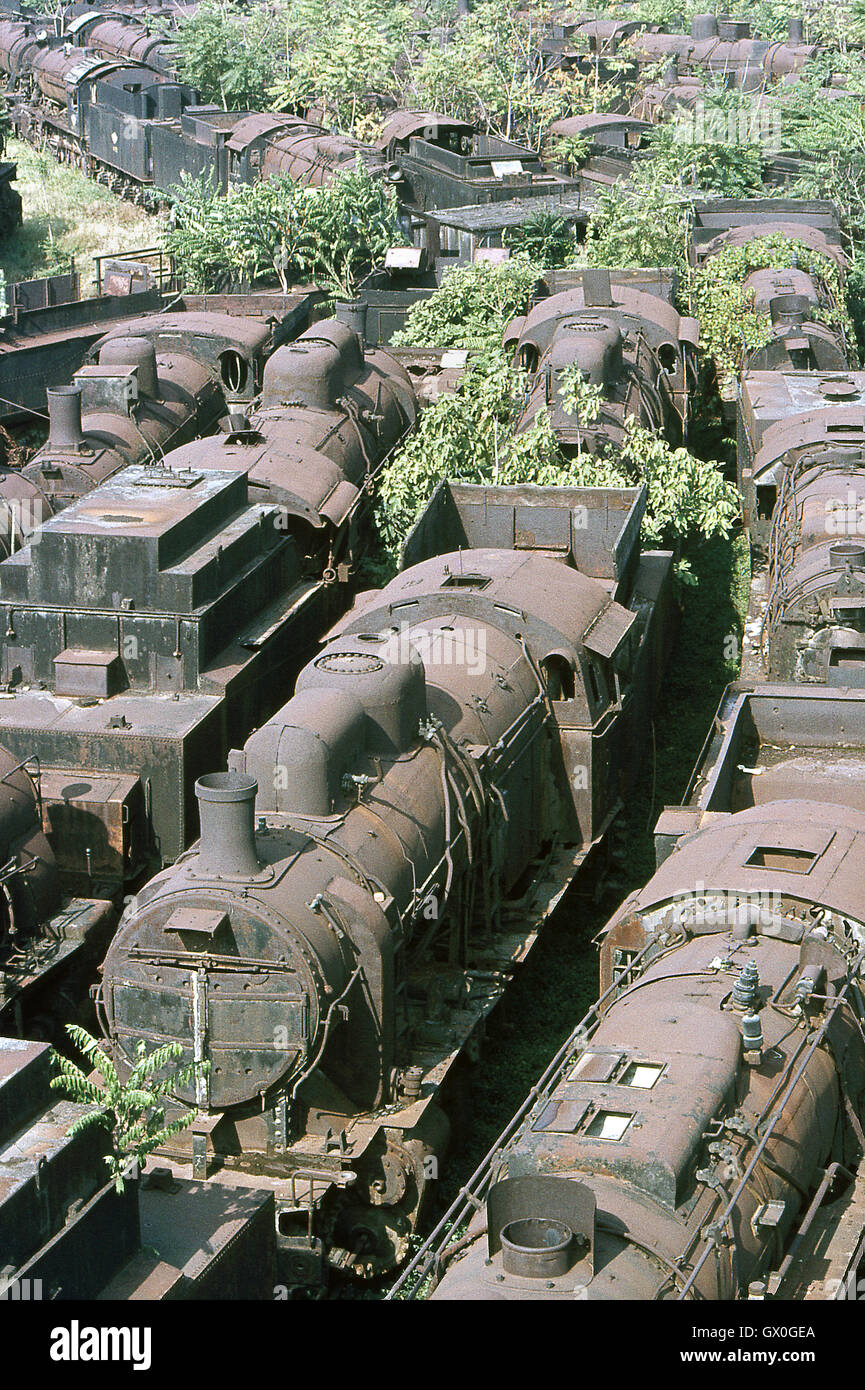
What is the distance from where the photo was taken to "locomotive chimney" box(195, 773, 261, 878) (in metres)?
13.4

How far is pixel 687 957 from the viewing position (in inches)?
487

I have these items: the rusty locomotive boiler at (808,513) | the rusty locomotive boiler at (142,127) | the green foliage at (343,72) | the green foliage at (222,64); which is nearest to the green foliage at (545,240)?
the rusty locomotive boiler at (142,127)

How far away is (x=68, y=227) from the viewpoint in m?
52.5

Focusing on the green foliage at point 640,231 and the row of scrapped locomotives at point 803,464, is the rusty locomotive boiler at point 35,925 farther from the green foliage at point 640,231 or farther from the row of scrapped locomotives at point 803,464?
the green foliage at point 640,231

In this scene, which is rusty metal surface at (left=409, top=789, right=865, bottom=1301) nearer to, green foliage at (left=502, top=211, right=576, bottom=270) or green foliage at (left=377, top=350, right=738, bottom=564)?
green foliage at (left=377, top=350, right=738, bottom=564)

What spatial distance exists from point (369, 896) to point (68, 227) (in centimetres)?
4248

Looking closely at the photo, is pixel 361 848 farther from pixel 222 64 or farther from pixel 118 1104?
pixel 222 64

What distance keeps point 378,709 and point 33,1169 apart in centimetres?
577

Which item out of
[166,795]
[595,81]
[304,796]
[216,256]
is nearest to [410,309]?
[216,256]

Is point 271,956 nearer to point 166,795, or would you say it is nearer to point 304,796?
point 304,796

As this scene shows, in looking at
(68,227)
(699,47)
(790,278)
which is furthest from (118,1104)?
(699,47)

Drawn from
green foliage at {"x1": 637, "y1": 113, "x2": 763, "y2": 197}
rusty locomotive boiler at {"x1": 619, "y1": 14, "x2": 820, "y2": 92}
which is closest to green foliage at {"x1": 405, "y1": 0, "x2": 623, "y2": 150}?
rusty locomotive boiler at {"x1": 619, "y1": 14, "x2": 820, "y2": 92}

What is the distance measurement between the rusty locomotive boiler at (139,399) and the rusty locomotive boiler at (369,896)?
7.91 meters

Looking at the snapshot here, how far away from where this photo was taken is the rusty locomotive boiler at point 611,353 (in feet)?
82.6
